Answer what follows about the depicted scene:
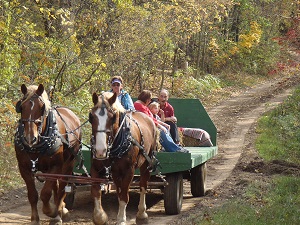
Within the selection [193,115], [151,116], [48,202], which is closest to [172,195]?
[151,116]

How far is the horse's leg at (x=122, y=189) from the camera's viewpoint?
857 cm

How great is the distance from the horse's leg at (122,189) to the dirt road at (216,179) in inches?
35.3

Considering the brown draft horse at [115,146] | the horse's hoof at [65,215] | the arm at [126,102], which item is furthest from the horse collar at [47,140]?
the arm at [126,102]

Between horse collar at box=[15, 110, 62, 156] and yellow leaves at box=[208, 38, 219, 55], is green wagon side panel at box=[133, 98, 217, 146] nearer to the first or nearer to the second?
horse collar at box=[15, 110, 62, 156]

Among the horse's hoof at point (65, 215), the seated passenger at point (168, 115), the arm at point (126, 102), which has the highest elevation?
the arm at point (126, 102)

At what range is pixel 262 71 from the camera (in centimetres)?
3941

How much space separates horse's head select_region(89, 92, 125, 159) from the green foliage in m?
7.81

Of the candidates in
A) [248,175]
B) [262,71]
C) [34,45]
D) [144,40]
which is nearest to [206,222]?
[248,175]

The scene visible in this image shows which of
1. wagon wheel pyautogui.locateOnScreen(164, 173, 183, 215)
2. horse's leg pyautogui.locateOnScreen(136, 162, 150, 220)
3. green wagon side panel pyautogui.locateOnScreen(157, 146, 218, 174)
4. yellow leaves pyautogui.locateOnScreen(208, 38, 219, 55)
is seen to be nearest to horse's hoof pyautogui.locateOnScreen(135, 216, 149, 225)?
horse's leg pyautogui.locateOnScreen(136, 162, 150, 220)

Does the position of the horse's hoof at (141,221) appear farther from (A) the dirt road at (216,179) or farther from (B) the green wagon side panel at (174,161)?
(B) the green wagon side panel at (174,161)

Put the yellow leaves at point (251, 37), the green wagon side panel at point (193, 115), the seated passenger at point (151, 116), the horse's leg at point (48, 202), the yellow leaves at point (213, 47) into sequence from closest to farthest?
the horse's leg at point (48, 202), the seated passenger at point (151, 116), the green wagon side panel at point (193, 115), the yellow leaves at point (213, 47), the yellow leaves at point (251, 37)

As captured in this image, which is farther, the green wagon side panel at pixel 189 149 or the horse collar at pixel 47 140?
the green wagon side panel at pixel 189 149

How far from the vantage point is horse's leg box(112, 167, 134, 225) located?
28.1 feet

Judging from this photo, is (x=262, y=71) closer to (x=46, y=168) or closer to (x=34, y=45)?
(x=34, y=45)
